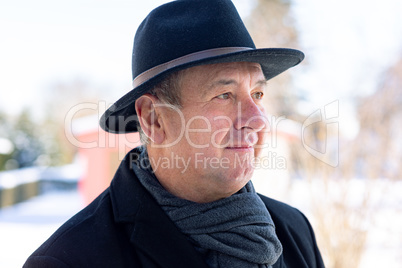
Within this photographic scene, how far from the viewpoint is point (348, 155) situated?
5.07m

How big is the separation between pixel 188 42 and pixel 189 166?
1.61ft

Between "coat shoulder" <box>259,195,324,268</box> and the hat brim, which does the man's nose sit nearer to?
the hat brim

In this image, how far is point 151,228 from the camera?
1354 millimetres

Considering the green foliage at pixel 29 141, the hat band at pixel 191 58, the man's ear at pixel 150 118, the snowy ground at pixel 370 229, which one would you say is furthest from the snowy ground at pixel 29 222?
the hat band at pixel 191 58

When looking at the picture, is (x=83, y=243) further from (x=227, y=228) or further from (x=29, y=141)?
(x=29, y=141)

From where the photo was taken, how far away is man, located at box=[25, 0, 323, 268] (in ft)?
4.33

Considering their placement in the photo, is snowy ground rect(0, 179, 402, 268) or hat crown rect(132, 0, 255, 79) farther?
snowy ground rect(0, 179, 402, 268)

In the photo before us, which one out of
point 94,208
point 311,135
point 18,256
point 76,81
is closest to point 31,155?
point 76,81

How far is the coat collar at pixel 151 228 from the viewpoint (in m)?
1.30

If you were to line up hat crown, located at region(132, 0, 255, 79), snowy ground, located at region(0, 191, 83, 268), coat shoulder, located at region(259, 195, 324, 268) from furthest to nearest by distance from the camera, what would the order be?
1. snowy ground, located at region(0, 191, 83, 268)
2. coat shoulder, located at region(259, 195, 324, 268)
3. hat crown, located at region(132, 0, 255, 79)

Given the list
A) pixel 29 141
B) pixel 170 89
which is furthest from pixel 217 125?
pixel 29 141

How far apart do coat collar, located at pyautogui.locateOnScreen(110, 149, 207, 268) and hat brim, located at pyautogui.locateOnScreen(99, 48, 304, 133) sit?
330 mm

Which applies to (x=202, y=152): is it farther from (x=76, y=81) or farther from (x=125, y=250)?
(x=76, y=81)

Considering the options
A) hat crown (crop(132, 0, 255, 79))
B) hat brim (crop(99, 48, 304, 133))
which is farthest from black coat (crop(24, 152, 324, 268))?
hat crown (crop(132, 0, 255, 79))
